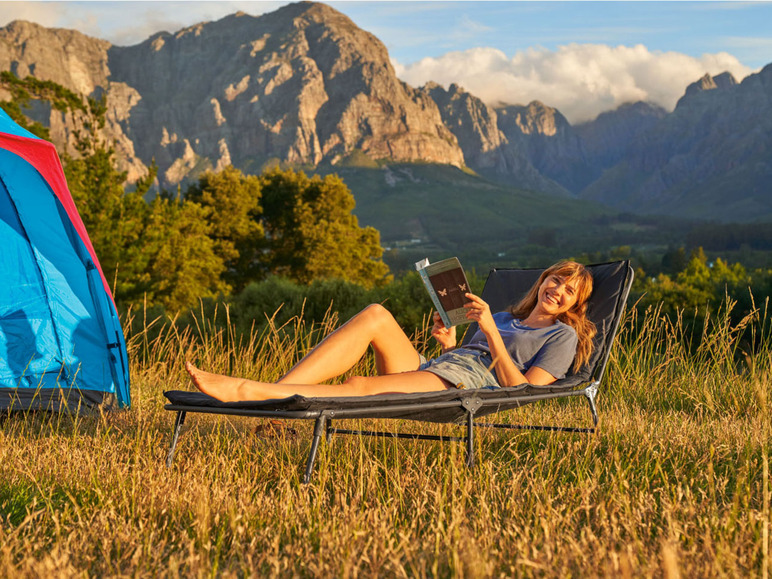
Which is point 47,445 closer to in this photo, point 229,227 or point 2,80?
point 2,80

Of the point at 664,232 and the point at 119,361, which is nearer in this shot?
the point at 119,361

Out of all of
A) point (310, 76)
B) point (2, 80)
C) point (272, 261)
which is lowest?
point (272, 261)

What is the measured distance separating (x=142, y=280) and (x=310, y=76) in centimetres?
11740

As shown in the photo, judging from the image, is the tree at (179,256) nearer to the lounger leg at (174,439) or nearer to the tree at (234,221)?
the tree at (234,221)

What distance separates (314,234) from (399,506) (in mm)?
19932

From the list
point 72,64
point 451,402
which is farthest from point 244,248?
point 72,64

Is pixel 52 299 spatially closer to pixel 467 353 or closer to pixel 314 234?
pixel 467 353

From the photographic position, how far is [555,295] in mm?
3307

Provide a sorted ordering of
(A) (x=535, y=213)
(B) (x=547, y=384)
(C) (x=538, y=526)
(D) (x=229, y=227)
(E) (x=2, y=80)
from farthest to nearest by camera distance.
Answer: (A) (x=535, y=213) → (D) (x=229, y=227) → (E) (x=2, y=80) → (B) (x=547, y=384) → (C) (x=538, y=526)

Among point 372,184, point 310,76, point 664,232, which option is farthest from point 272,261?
point 310,76

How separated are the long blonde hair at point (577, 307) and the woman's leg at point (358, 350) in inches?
24.5

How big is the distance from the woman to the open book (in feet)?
0.25

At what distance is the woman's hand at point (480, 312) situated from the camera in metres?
2.86

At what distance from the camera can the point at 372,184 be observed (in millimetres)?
107875
